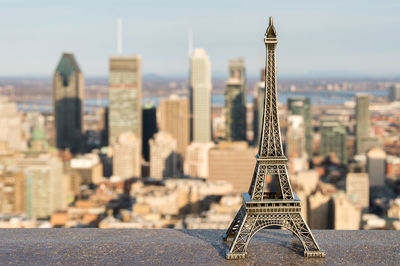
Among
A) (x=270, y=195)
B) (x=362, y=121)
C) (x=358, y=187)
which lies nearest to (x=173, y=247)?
(x=270, y=195)

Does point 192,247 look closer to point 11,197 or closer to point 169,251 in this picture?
point 169,251

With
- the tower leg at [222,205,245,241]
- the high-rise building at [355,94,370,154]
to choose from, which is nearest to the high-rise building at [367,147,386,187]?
the high-rise building at [355,94,370,154]

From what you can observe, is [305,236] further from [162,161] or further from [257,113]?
[257,113]

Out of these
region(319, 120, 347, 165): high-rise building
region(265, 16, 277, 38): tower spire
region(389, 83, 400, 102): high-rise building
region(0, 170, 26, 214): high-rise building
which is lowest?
region(0, 170, 26, 214): high-rise building

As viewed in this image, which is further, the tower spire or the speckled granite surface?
the tower spire

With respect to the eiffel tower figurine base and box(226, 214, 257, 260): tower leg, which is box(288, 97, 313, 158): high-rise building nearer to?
the eiffel tower figurine base
